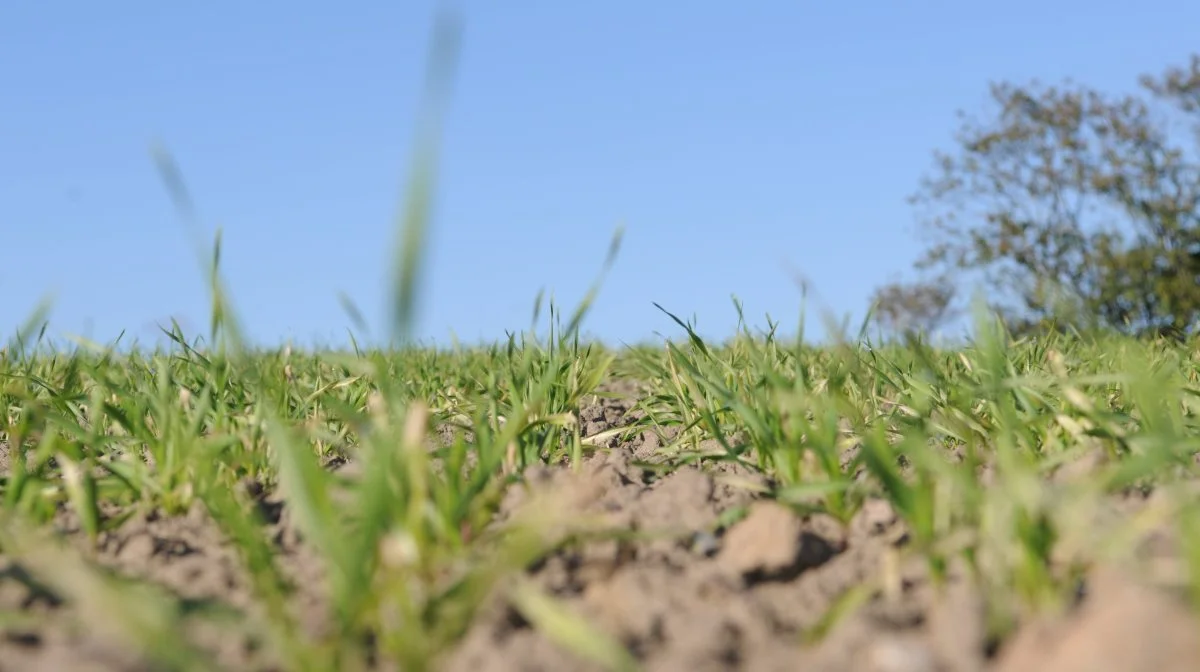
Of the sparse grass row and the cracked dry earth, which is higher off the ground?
the sparse grass row

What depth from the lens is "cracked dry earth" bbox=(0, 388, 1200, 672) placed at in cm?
129

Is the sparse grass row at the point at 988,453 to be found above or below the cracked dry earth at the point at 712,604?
above

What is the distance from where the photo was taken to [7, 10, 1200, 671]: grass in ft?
4.50

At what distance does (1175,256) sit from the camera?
2430 cm

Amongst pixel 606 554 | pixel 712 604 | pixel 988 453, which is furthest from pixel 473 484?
pixel 988 453

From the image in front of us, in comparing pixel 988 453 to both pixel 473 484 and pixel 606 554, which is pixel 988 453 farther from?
pixel 473 484

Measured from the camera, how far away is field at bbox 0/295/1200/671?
4.42 ft

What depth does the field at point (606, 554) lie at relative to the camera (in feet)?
4.42

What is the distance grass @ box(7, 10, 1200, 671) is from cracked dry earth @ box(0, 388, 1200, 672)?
0.04 m

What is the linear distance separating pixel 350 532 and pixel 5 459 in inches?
88.1

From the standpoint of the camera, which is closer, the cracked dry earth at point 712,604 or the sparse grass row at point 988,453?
the cracked dry earth at point 712,604

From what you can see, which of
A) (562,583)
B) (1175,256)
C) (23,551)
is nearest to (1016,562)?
(562,583)

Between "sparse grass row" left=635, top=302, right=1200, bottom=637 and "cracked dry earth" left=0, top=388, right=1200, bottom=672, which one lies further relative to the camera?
"sparse grass row" left=635, top=302, right=1200, bottom=637

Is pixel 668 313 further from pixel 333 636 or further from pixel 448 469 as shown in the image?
pixel 333 636
